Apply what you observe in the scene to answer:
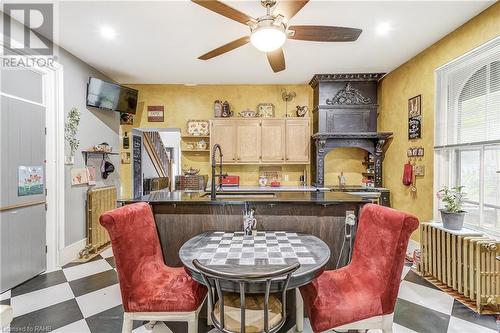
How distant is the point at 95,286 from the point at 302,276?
2.56 m

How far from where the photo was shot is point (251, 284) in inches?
51.9

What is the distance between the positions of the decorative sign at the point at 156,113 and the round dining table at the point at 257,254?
377 centimetres

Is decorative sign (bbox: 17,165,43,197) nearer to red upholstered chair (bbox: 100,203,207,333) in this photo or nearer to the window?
red upholstered chair (bbox: 100,203,207,333)

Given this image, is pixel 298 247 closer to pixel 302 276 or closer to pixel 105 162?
pixel 302 276

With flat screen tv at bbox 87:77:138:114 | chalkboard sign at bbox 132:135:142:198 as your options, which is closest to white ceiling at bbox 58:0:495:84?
flat screen tv at bbox 87:77:138:114

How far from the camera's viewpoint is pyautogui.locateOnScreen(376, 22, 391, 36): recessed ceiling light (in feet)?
9.67

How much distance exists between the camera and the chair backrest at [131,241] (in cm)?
166

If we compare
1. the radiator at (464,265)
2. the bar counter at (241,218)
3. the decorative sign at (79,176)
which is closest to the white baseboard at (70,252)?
the decorative sign at (79,176)

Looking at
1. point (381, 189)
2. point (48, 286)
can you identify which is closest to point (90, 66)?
point (48, 286)

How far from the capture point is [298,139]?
4980 millimetres

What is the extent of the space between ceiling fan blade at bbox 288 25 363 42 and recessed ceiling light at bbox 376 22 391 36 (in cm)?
88

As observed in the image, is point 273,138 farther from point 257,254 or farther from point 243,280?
point 243,280

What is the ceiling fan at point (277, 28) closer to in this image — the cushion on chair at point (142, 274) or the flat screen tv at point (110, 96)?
the cushion on chair at point (142, 274)

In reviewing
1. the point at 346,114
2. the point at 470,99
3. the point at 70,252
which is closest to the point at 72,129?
the point at 70,252
